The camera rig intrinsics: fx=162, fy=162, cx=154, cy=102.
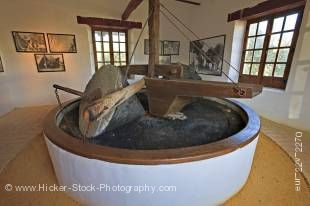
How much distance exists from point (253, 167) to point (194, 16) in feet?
14.4

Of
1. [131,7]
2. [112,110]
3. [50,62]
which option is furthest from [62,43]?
[112,110]

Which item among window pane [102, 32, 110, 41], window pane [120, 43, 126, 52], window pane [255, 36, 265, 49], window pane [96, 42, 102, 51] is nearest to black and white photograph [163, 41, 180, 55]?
window pane [120, 43, 126, 52]

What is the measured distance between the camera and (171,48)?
16.5ft

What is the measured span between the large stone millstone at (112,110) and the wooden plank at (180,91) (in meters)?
0.24

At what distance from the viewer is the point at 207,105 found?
2355 mm

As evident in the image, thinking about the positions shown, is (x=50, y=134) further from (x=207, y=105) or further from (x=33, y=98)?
(x=33, y=98)

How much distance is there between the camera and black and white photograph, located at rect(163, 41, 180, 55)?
4.94 metres

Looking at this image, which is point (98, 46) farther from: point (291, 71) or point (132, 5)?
point (291, 71)

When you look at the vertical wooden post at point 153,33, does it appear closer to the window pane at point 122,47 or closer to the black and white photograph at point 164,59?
the window pane at point 122,47

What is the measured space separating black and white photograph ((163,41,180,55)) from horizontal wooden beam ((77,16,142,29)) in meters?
1.00

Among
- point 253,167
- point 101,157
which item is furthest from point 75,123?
point 253,167

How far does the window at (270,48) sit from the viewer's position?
103 inches

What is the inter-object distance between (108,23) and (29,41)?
5.79 ft

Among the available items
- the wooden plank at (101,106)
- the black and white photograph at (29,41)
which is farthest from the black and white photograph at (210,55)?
the black and white photograph at (29,41)
